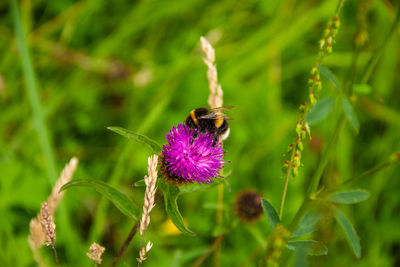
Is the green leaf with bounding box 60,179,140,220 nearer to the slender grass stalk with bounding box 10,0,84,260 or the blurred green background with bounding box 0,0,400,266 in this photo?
the slender grass stalk with bounding box 10,0,84,260

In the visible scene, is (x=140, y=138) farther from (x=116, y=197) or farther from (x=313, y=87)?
(x=313, y=87)

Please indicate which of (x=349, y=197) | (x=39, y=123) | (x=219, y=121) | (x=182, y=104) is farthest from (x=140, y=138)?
(x=182, y=104)

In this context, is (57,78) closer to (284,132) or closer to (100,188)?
(284,132)

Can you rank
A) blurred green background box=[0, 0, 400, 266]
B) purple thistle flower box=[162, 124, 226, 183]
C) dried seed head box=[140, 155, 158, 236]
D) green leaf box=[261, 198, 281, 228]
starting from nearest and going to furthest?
dried seed head box=[140, 155, 158, 236] → green leaf box=[261, 198, 281, 228] → purple thistle flower box=[162, 124, 226, 183] → blurred green background box=[0, 0, 400, 266]

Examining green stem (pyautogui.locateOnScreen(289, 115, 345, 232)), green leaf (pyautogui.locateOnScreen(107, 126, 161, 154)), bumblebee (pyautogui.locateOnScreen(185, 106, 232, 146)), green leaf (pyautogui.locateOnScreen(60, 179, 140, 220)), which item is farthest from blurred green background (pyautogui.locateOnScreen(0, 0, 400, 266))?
green stem (pyautogui.locateOnScreen(289, 115, 345, 232))

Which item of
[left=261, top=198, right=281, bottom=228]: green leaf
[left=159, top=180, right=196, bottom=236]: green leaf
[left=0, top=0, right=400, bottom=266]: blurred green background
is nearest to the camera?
[left=261, top=198, right=281, bottom=228]: green leaf

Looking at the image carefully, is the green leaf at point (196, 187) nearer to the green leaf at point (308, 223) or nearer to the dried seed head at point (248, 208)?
the green leaf at point (308, 223)
